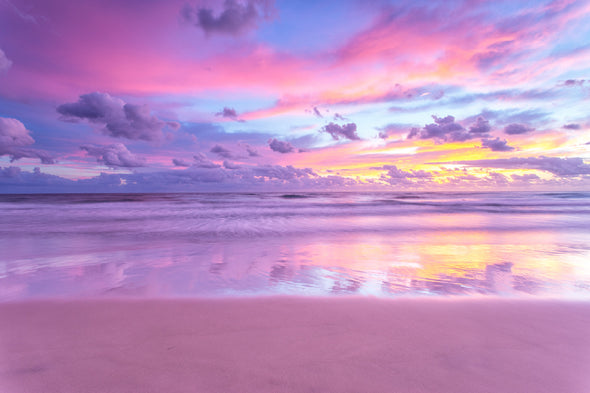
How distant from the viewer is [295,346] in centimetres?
304

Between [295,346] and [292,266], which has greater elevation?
[295,346]

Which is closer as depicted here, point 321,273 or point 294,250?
point 321,273

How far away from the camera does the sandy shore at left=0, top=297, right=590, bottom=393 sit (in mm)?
2490

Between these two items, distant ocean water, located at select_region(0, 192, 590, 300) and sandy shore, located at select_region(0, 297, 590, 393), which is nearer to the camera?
sandy shore, located at select_region(0, 297, 590, 393)

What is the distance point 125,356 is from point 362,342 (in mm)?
2387

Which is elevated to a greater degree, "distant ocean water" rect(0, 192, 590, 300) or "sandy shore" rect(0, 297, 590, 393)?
"sandy shore" rect(0, 297, 590, 393)

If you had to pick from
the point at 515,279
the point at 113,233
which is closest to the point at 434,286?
the point at 515,279

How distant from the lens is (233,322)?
3609 millimetres

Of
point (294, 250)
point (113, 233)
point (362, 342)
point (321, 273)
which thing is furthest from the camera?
point (113, 233)

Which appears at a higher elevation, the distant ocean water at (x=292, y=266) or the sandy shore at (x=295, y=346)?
the sandy shore at (x=295, y=346)

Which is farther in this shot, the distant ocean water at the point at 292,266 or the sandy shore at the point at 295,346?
the distant ocean water at the point at 292,266

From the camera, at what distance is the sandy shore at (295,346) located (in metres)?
2.49

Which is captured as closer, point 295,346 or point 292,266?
point 295,346

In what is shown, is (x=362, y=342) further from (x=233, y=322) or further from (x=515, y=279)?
(x=515, y=279)
